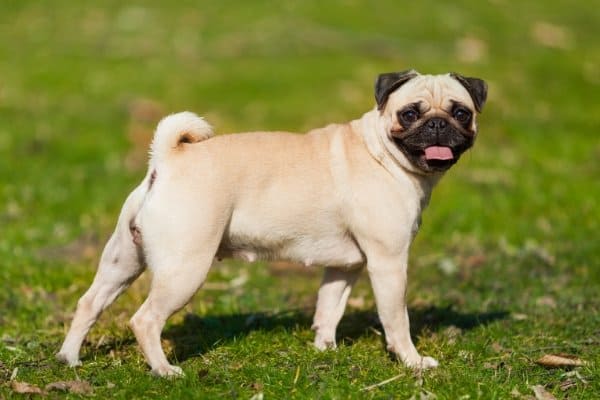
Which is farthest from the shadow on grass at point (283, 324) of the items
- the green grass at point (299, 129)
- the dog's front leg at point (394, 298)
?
the dog's front leg at point (394, 298)

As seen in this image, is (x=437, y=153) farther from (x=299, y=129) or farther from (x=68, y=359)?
(x=299, y=129)

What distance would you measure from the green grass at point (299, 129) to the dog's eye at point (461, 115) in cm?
153

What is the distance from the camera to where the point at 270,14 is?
24297mm

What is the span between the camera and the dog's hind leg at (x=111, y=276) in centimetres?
585

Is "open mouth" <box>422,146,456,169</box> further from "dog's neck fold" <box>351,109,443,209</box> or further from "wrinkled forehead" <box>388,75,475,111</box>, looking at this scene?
"wrinkled forehead" <box>388,75,475,111</box>

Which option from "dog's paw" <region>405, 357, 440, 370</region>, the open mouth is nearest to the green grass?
"dog's paw" <region>405, 357, 440, 370</region>

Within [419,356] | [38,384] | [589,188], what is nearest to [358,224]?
[419,356]

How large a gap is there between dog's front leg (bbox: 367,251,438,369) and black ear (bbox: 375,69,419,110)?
1.02m

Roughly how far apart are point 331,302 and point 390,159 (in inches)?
45.6

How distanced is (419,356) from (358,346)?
568 millimetres

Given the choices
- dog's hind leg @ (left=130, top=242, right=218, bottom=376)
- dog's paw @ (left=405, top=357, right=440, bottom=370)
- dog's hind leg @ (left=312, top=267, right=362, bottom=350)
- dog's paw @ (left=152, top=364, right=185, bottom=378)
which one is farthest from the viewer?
dog's hind leg @ (left=312, top=267, right=362, bottom=350)

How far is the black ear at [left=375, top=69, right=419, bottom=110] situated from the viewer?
242 inches

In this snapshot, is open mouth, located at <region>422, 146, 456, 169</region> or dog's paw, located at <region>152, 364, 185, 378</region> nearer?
dog's paw, located at <region>152, 364, 185, 378</region>

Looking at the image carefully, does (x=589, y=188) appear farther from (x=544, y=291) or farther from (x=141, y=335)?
(x=141, y=335)
